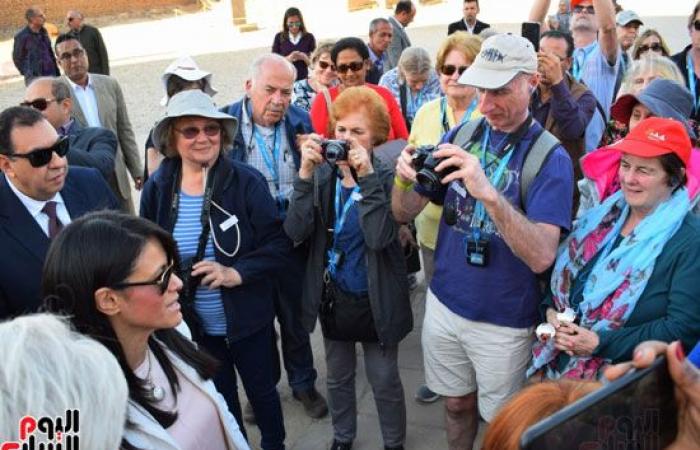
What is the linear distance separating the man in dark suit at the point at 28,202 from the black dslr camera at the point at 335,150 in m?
1.13

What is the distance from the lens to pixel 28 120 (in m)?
2.79

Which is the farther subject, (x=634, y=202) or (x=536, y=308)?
(x=536, y=308)

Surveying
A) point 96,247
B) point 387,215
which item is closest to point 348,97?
point 387,215

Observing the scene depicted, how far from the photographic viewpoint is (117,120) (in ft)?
17.8

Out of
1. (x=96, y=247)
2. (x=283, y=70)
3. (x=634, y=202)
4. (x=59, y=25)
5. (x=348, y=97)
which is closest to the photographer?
(x=96, y=247)

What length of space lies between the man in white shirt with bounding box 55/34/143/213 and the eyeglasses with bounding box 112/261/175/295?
3237 mm

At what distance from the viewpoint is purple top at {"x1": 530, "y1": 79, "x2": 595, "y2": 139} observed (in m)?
3.80

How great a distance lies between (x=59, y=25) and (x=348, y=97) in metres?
25.2

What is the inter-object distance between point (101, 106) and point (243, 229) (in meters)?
2.86

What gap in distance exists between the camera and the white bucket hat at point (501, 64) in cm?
263

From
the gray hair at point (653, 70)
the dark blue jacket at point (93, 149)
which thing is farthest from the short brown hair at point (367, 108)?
the dark blue jacket at point (93, 149)

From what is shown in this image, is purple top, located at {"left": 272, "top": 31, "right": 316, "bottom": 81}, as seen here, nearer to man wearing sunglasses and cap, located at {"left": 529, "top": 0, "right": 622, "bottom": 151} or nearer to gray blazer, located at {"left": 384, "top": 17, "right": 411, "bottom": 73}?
gray blazer, located at {"left": 384, "top": 17, "right": 411, "bottom": 73}

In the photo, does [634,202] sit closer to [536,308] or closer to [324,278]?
[536,308]

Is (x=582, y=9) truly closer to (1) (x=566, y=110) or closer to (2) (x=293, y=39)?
(1) (x=566, y=110)
